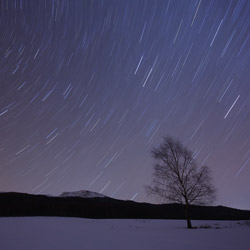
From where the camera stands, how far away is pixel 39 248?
273 inches

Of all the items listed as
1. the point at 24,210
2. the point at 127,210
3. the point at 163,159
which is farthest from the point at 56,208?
the point at 163,159

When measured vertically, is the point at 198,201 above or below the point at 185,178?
below

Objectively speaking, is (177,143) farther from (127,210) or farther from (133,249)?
(127,210)

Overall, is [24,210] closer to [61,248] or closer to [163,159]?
[163,159]

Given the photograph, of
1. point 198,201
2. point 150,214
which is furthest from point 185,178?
point 150,214

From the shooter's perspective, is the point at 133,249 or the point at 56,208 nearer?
the point at 133,249

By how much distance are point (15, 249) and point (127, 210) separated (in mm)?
45587

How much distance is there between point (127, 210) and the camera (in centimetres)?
4872

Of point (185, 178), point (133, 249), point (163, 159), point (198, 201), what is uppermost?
point (163, 159)

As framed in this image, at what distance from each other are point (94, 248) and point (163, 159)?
47.8ft

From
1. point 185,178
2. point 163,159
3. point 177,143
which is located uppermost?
point 177,143

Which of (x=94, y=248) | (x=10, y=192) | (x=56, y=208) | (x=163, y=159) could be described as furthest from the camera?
(x=10, y=192)

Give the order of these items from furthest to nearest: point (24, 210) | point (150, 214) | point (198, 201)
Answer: point (150, 214), point (24, 210), point (198, 201)

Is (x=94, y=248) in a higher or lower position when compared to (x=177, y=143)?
lower
